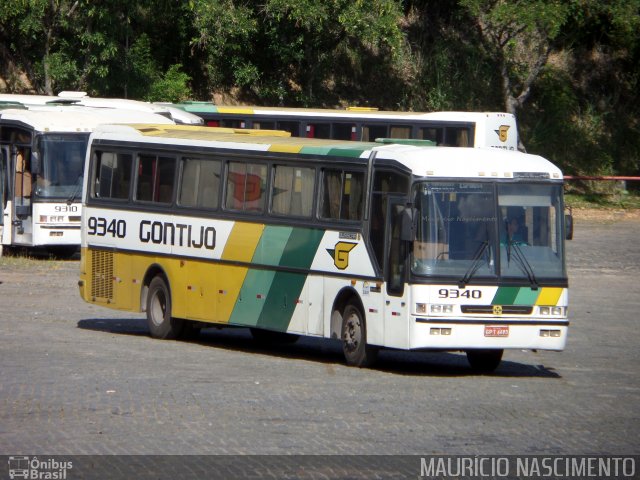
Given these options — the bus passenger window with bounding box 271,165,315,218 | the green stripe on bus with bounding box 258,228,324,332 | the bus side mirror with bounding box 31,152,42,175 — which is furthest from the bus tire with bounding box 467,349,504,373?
the bus side mirror with bounding box 31,152,42,175

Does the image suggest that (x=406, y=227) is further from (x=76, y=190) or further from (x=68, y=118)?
(x=68, y=118)

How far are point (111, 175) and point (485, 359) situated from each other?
7055mm

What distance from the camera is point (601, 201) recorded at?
146 ft

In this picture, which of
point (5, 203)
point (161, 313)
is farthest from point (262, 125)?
point (161, 313)

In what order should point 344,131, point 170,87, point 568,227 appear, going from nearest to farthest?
1. point 568,227
2. point 344,131
3. point 170,87

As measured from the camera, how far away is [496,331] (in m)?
15.2

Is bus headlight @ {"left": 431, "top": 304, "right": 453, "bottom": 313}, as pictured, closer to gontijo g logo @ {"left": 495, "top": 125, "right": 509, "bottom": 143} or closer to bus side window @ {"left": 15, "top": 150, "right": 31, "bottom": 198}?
bus side window @ {"left": 15, "top": 150, "right": 31, "bottom": 198}

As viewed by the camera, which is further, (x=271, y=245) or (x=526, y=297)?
(x=271, y=245)

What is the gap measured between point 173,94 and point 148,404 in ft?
112

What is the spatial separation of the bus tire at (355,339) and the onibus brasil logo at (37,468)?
670 centimetres

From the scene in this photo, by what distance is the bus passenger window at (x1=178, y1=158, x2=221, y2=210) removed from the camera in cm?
1845

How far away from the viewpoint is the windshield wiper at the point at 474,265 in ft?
49.8

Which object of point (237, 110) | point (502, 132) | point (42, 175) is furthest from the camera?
point (237, 110)

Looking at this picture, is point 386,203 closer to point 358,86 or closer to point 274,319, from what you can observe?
point 274,319
